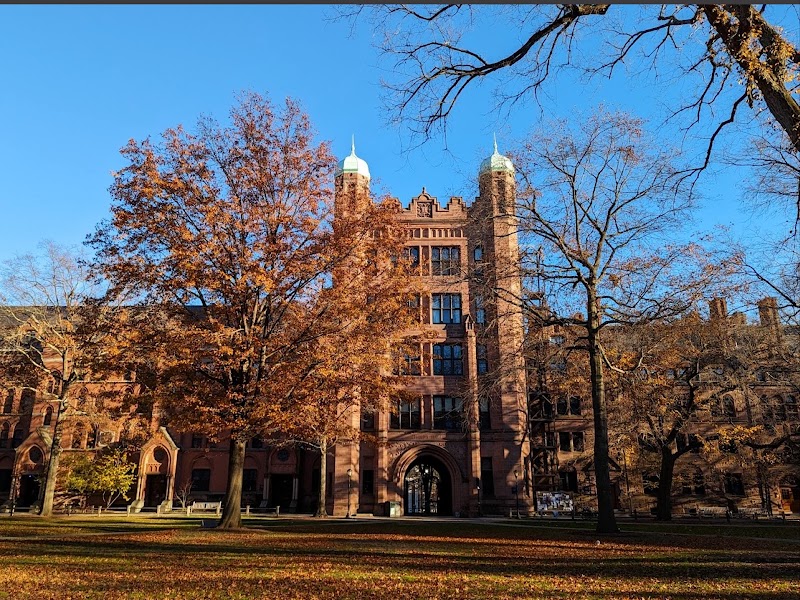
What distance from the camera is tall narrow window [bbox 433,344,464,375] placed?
42062 millimetres

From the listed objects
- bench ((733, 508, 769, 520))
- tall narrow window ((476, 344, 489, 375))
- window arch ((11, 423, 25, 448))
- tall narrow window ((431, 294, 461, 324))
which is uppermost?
tall narrow window ((431, 294, 461, 324))

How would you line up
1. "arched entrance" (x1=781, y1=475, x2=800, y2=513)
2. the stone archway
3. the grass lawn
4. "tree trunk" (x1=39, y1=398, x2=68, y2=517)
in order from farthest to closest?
1. "arched entrance" (x1=781, y1=475, x2=800, y2=513)
2. the stone archway
3. "tree trunk" (x1=39, y1=398, x2=68, y2=517)
4. the grass lawn

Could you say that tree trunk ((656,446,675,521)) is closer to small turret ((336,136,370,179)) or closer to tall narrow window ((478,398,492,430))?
tall narrow window ((478,398,492,430))

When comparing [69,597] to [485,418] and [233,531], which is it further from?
[485,418]

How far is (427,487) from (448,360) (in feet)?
35.7

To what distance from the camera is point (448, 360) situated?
4228cm

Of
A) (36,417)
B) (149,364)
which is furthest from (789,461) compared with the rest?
(36,417)

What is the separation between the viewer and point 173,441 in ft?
160

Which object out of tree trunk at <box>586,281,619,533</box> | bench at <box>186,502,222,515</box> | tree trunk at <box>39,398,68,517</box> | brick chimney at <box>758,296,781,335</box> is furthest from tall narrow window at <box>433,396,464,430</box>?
tree trunk at <box>39,398,68,517</box>

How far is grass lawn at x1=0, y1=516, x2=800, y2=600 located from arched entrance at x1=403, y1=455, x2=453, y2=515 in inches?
1015

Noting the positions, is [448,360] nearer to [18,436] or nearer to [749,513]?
[749,513]

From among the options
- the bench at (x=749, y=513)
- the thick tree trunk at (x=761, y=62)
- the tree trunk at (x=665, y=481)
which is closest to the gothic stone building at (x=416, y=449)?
the tree trunk at (x=665, y=481)

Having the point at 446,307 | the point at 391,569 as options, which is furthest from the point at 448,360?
the point at 391,569

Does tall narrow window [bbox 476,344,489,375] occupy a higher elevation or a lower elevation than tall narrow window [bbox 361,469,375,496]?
higher
